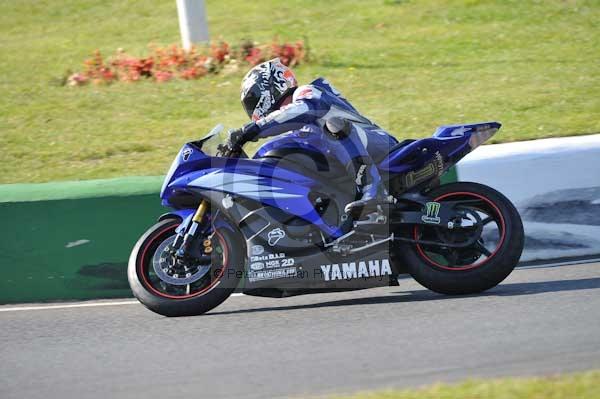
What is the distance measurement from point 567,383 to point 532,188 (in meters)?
3.38

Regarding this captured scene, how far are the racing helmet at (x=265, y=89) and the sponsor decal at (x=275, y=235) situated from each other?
0.80 m

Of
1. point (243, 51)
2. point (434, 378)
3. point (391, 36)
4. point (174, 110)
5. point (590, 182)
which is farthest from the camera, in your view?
point (391, 36)

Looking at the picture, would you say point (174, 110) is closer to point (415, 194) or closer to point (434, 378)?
point (415, 194)

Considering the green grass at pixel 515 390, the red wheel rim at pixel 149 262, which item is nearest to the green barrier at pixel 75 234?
the red wheel rim at pixel 149 262

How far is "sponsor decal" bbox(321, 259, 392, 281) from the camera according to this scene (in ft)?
21.4

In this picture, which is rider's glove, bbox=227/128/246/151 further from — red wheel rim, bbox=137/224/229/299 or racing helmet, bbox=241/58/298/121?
red wheel rim, bbox=137/224/229/299

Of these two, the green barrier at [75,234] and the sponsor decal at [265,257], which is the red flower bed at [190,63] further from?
the sponsor decal at [265,257]

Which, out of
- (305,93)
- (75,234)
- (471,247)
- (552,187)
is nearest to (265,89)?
(305,93)

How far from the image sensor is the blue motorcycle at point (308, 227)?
6496 millimetres

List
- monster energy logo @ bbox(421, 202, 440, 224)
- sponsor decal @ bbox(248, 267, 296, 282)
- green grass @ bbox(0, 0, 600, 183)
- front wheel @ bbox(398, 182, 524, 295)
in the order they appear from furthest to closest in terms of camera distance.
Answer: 1. green grass @ bbox(0, 0, 600, 183)
2. sponsor decal @ bbox(248, 267, 296, 282)
3. monster energy logo @ bbox(421, 202, 440, 224)
4. front wheel @ bbox(398, 182, 524, 295)

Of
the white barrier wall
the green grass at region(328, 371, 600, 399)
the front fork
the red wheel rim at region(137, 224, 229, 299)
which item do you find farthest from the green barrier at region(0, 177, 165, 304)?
the green grass at region(328, 371, 600, 399)

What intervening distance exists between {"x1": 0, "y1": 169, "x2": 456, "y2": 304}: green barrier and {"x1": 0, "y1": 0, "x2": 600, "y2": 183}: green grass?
8.46 feet

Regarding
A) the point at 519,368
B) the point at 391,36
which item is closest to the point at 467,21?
the point at 391,36

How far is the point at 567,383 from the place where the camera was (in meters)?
4.37
